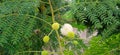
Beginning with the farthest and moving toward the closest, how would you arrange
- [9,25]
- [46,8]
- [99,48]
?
[99,48], [46,8], [9,25]

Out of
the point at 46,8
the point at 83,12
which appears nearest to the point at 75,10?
the point at 83,12

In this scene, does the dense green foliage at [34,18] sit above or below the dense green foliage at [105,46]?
above

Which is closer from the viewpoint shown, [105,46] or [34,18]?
[34,18]

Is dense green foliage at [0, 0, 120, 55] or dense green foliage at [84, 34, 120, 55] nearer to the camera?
dense green foliage at [0, 0, 120, 55]

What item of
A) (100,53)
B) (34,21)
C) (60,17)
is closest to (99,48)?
(100,53)

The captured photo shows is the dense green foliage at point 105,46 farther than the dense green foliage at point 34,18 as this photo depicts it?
Yes

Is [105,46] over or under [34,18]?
under

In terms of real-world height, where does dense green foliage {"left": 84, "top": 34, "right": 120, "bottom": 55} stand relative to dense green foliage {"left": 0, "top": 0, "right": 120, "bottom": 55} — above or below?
below

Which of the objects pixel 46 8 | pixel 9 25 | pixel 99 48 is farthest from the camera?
pixel 99 48

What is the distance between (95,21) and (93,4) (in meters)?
0.05

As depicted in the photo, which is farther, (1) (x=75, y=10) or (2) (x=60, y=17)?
(2) (x=60, y=17)

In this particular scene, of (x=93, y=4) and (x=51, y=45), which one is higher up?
(x=93, y=4)

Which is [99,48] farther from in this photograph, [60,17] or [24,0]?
[24,0]

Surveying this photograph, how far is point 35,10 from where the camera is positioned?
694 mm
